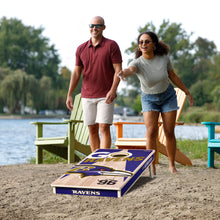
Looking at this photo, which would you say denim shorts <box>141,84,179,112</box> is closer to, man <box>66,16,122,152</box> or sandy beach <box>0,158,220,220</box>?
man <box>66,16,122,152</box>

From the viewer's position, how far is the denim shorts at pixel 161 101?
11.3ft

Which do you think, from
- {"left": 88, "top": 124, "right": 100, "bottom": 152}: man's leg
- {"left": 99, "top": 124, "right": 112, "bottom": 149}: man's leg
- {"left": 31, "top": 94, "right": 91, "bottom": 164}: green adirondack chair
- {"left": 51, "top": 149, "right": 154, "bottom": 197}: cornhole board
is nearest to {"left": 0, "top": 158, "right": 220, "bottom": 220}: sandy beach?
{"left": 51, "top": 149, "right": 154, "bottom": 197}: cornhole board

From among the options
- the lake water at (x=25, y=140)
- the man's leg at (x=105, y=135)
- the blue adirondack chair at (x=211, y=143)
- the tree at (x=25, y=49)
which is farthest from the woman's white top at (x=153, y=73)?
the tree at (x=25, y=49)

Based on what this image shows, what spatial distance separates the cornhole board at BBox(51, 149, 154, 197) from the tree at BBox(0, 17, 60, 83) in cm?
3975

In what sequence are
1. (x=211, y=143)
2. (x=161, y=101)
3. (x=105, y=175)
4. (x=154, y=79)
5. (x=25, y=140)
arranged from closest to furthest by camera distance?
(x=105, y=175)
(x=154, y=79)
(x=161, y=101)
(x=211, y=143)
(x=25, y=140)

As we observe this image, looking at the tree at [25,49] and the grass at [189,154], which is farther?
the tree at [25,49]

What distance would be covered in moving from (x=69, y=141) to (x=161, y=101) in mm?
2044

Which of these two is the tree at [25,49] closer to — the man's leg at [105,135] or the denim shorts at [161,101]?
the man's leg at [105,135]

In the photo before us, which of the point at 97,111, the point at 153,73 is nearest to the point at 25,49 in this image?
the point at 97,111

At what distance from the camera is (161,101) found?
3465 millimetres

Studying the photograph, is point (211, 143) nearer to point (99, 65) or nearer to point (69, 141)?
point (99, 65)

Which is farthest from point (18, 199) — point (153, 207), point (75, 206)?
point (153, 207)

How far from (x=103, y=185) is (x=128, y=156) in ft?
2.10

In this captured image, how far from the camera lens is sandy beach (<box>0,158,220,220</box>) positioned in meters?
2.50
